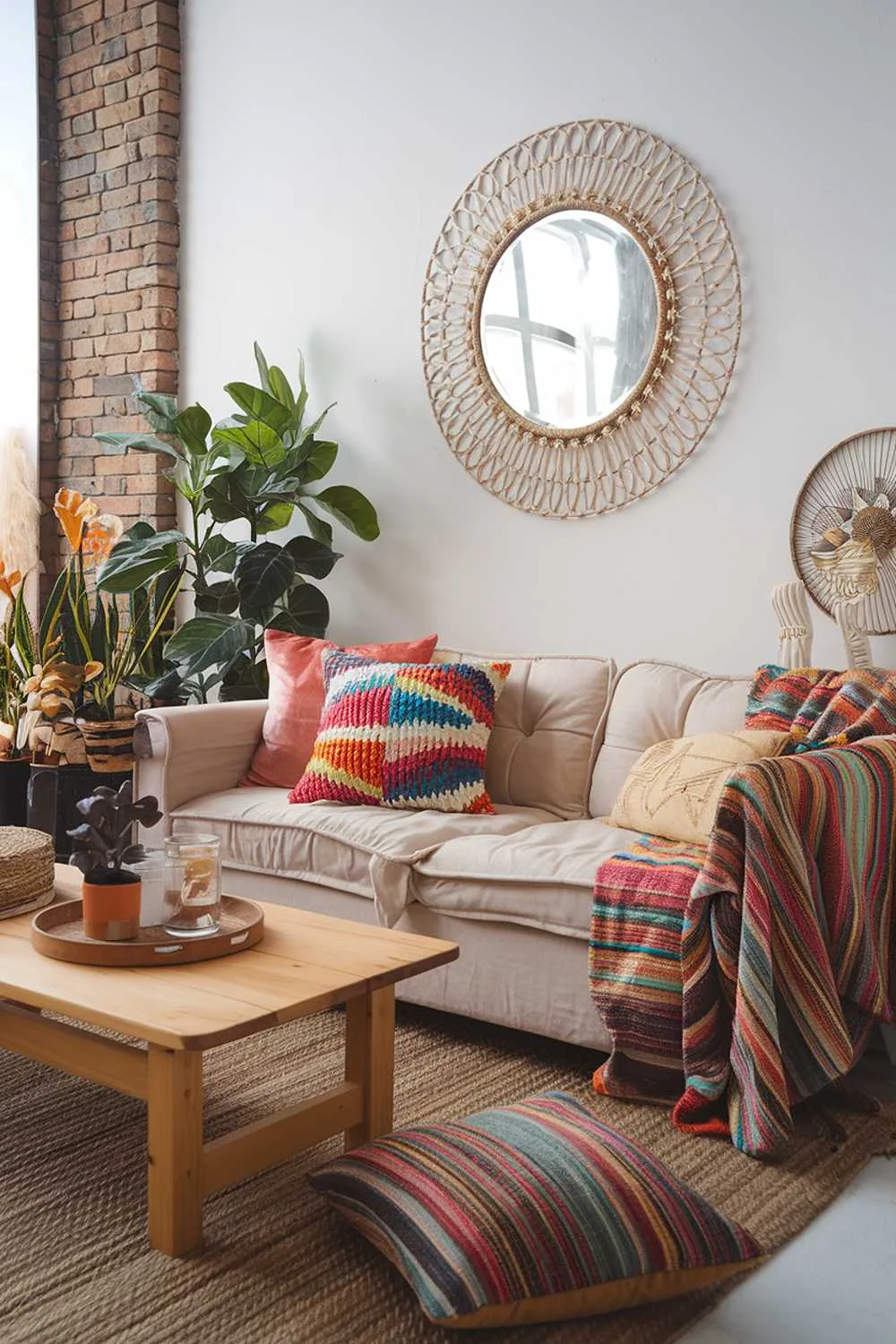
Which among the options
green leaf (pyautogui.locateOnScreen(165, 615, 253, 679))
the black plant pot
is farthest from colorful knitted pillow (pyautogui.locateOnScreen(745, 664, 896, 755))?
the black plant pot

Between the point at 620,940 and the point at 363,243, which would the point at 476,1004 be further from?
the point at 363,243

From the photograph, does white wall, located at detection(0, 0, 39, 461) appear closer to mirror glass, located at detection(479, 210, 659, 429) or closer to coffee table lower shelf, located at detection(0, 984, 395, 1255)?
mirror glass, located at detection(479, 210, 659, 429)

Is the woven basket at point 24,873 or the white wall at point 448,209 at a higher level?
the white wall at point 448,209

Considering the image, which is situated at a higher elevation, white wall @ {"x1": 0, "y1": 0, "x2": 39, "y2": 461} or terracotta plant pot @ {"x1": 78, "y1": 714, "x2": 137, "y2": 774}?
white wall @ {"x1": 0, "y1": 0, "x2": 39, "y2": 461}

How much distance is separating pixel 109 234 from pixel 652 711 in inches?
117

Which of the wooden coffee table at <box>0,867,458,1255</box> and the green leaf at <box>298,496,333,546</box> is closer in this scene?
the wooden coffee table at <box>0,867,458,1255</box>

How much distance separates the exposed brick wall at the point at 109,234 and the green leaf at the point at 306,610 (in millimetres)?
889

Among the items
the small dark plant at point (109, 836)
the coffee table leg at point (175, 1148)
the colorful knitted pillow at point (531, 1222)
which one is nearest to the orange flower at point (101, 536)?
the small dark plant at point (109, 836)

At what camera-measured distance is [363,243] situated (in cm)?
414

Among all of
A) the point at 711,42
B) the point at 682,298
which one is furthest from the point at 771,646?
the point at 711,42

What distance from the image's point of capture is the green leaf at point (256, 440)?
3.94 metres

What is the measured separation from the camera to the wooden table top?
172 centimetres

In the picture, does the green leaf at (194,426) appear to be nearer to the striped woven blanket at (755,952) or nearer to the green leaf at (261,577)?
the green leaf at (261,577)

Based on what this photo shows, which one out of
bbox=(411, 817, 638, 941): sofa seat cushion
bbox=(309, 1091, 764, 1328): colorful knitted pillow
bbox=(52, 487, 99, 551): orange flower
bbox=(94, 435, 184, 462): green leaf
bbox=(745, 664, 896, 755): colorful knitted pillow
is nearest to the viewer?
bbox=(309, 1091, 764, 1328): colorful knitted pillow
